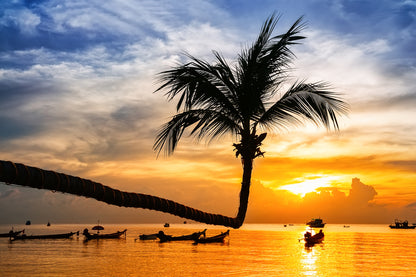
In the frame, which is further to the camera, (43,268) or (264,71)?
(43,268)

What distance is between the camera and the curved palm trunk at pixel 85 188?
9.09ft

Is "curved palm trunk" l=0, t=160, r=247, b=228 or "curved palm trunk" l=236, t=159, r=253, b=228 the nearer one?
"curved palm trunk" l=0, t=160, r=247, b=228

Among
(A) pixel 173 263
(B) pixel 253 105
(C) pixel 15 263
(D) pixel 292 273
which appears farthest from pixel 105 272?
(B) pixel 253 105

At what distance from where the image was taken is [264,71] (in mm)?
6027

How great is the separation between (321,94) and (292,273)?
4984 centimetres

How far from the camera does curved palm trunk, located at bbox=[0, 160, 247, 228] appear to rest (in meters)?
2.77

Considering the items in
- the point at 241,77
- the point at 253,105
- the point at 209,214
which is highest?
the point at 241,77

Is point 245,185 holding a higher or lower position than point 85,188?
higher

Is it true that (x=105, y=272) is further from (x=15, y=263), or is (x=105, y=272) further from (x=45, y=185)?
(x=45, y=185)

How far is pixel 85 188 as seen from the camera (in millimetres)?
3312

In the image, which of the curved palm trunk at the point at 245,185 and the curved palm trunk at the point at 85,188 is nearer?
the curved palm trunk at the point at 85,188

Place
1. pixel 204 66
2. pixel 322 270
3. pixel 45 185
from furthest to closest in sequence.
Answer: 1. pixel 322 270
2. pixel 204 66
3. pixel 45 185

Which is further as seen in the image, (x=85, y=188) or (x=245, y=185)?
(x=245, y=185)

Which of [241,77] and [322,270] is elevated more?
[241,77]
